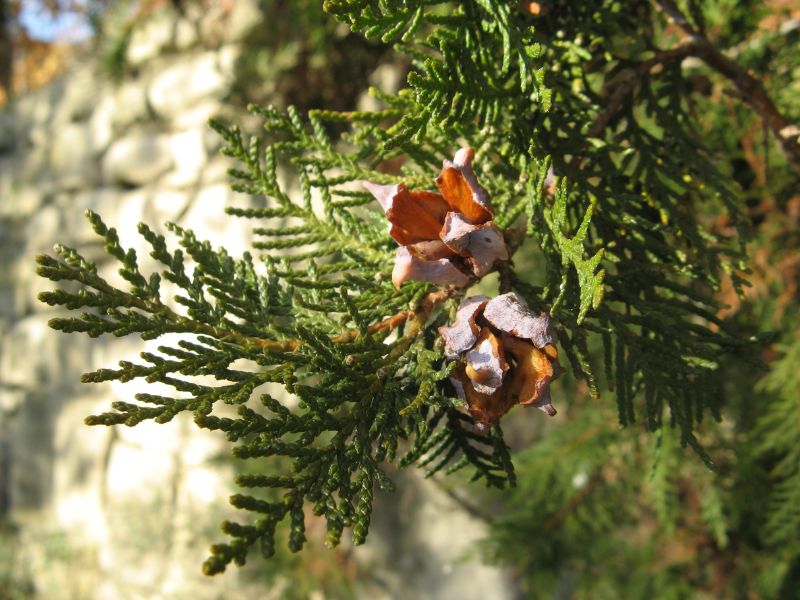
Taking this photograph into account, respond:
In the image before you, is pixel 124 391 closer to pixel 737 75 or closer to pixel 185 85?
pixel 185 85

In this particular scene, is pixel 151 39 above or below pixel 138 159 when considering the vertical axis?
above

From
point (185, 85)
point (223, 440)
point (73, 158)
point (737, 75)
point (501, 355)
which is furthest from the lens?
point (73, 158)

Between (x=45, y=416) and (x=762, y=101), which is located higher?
(x=762, y=101)

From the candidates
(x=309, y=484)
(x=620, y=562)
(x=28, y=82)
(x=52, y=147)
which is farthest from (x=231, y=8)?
(x=309, y=484)

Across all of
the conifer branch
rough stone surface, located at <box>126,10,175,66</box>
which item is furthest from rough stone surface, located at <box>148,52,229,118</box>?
the conifer branch

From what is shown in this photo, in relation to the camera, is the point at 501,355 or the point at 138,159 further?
the point at 138,159

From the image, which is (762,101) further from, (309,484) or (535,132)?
(309,484)

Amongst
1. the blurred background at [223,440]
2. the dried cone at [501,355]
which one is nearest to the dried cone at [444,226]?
the dried cone at [501,355]

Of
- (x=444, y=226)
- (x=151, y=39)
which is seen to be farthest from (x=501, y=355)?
(x=151, y=39)
